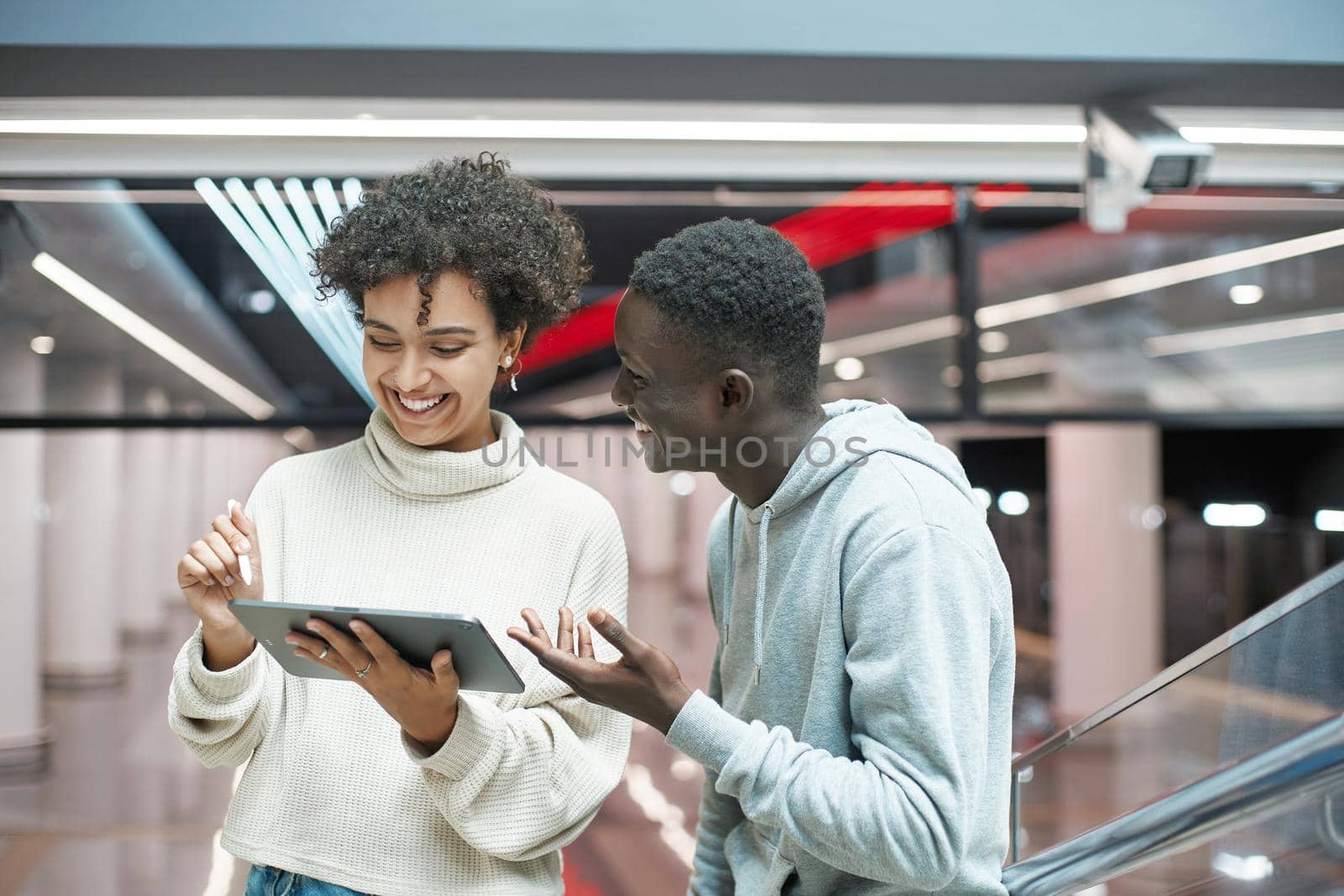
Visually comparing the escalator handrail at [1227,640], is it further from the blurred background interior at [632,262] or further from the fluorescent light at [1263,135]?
the fluorescent light at [1263,135]

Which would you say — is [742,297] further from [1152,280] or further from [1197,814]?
[1152,280]

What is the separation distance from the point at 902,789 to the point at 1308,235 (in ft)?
14.6

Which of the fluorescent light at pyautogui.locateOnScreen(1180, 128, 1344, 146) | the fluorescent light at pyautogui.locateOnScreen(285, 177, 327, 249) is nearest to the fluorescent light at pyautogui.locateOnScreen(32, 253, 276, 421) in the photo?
the fluorescent light at pyautogui.locateOnScreen(285, 177, 327, 249)

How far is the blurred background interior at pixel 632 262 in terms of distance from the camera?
2.98 meters

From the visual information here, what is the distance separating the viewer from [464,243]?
1.51 metres

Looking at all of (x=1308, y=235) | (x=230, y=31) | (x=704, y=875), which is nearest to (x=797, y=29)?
(x=230, y=31)

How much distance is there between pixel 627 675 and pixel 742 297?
19.2 inches

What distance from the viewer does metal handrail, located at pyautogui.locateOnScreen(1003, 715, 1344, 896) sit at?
1.16m

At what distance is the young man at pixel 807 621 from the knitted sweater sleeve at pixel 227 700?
492mm

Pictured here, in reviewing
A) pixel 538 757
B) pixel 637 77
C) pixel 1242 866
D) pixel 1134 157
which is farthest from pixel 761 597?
pixel 1134 157

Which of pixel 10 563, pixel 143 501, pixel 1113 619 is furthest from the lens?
pixel 1113 619

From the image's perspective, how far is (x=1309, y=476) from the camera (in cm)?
1001

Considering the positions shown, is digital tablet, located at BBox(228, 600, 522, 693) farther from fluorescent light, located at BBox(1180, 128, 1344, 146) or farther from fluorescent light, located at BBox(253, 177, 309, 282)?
fluorescent light, located at BBox(1180, 128, 1344, 146)

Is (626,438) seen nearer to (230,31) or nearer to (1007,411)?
(1007,411)
